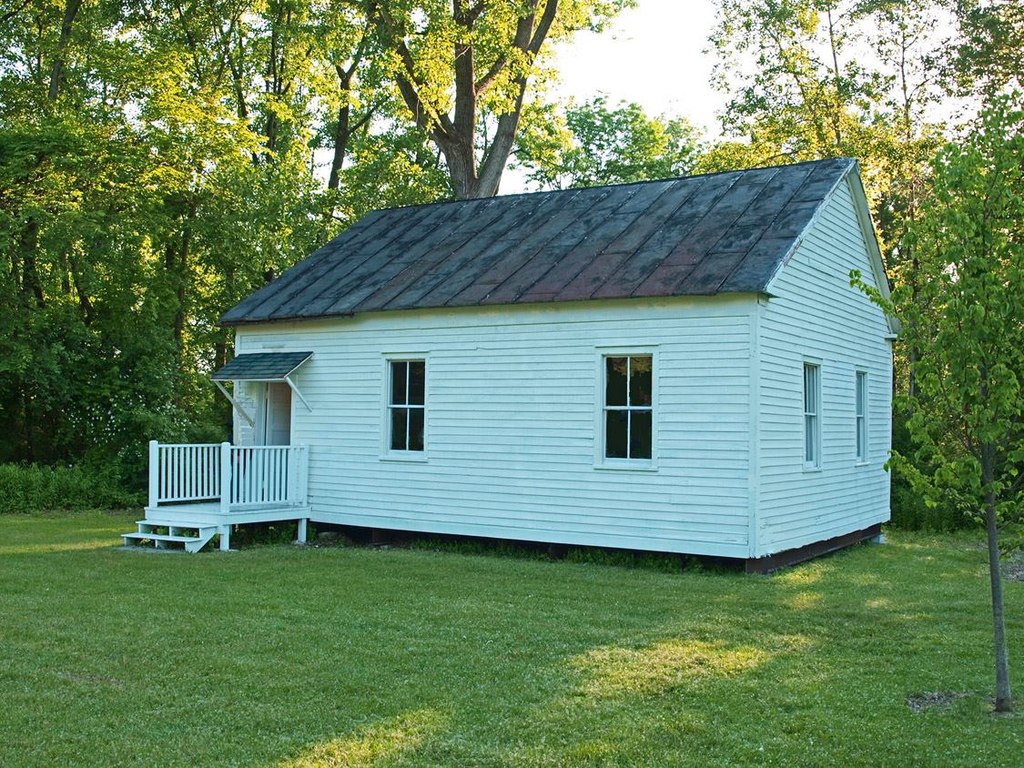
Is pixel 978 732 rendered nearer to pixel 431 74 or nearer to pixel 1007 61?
pixel 431 74

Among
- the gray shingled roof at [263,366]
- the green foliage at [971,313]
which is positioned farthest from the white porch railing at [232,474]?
the green foliage at [971,313]

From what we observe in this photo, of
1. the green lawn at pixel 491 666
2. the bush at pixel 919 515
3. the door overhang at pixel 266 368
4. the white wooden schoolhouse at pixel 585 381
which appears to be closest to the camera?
the green lawn at pixel 491 666

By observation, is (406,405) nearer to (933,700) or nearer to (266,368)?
(266,368)

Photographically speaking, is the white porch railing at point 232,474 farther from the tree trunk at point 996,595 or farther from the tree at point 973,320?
the tree trunk at point 996,595

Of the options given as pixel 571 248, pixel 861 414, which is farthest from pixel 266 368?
Answer: pixel 861 414

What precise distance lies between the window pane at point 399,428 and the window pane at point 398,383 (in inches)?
5.4

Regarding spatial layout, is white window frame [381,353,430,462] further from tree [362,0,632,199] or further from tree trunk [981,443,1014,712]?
tree [362,0,632,199]

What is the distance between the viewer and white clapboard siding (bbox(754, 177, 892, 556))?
1328cm

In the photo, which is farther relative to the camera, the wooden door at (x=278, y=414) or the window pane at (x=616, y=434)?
the wooden door at (x=278, y=414)

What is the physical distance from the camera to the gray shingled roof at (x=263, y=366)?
54.2 feet

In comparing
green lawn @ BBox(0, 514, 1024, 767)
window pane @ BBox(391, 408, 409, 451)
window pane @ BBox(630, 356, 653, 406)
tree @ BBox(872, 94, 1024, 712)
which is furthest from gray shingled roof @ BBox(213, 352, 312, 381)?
tree @ BBox(872, 94, 1024, 712)

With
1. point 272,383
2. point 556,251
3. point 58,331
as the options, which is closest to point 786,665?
point 556,251

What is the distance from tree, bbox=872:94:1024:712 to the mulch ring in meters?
0.29

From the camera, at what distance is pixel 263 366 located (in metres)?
16.9
